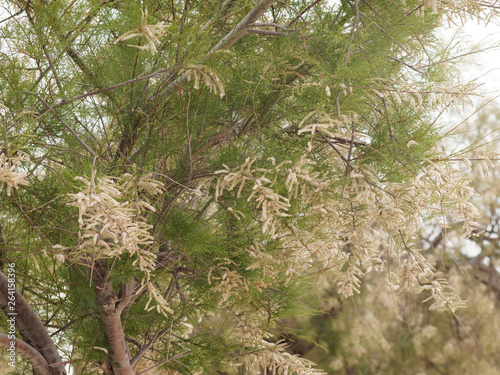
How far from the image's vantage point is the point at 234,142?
2.64ft

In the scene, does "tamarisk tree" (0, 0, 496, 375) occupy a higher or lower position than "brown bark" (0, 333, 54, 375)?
higher

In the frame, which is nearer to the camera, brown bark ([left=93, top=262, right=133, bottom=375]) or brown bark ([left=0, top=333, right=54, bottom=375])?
brown bark ([left=0, top=333, right=54, bottom=375])

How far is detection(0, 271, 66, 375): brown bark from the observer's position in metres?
0.87

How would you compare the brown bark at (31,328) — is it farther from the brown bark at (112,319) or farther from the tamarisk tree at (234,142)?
the brown bark at (112,319)

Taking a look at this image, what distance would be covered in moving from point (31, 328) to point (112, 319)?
16 cm

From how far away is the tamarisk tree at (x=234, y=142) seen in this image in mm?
690

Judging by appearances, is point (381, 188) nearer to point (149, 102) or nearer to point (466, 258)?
point (149, 102)

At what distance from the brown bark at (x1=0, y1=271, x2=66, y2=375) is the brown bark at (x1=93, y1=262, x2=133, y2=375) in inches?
4.3

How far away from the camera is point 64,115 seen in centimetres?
83

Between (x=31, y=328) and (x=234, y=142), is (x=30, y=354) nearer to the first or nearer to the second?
(x=31, y=328)

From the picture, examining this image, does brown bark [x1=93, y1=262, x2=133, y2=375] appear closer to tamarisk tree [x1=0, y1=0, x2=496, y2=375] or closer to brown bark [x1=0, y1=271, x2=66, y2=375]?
tamarisk tree [x1=0, y1=0, x2=496, y2=375]

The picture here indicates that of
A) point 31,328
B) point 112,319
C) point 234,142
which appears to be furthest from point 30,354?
point 234,142

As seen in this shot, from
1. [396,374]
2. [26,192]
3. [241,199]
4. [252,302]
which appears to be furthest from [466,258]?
[26,192]

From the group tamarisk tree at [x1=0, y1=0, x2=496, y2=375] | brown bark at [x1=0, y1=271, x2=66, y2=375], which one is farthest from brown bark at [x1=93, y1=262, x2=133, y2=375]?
brown bark at [x1=0, y1=271, x2=66, y2=375]
